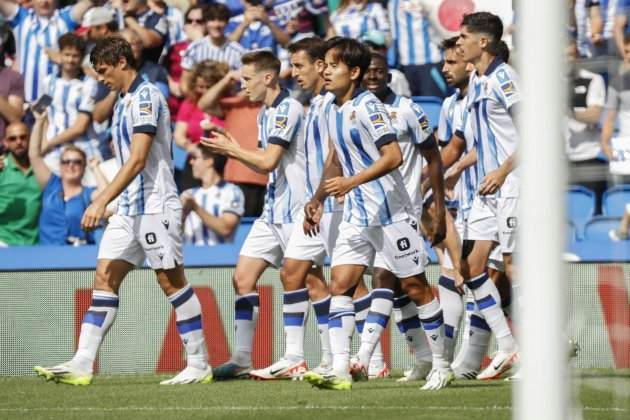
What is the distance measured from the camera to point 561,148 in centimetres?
393

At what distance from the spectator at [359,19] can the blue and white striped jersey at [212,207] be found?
1.88 metres

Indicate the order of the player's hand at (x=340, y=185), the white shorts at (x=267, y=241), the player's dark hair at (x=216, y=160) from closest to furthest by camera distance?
the player's hand at (x=340, y=185) < the white shorts at (x=267, y=241) < the player's dark hair at (x=216, y=160)

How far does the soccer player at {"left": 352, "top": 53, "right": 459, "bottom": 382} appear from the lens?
352 inches

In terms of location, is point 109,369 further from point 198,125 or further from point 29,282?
point 198,125

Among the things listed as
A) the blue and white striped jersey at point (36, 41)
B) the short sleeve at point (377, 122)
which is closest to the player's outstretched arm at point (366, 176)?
the short sleeve at point (377, 122)

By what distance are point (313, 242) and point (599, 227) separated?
3515mm

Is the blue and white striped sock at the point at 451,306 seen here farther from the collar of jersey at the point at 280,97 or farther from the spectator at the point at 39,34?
the spectator at the point at 39,34

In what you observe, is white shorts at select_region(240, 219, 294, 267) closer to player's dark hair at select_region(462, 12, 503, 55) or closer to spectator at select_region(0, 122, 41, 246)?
player's dark hair at select_region(462, 12, 503, 55)

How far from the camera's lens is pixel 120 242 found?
923 cm

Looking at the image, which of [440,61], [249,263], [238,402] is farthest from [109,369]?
[440,61]

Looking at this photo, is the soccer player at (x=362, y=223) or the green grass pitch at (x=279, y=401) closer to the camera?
the green grass pitch at (x=279, y=401)

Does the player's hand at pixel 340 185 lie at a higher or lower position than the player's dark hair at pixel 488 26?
lower

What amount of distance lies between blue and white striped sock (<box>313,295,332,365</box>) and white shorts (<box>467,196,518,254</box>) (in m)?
1.28

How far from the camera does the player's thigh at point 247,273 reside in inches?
396
